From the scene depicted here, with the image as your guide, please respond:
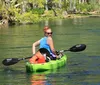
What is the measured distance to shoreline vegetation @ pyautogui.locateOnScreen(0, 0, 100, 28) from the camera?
173 ft

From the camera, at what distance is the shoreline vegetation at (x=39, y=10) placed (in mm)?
52812

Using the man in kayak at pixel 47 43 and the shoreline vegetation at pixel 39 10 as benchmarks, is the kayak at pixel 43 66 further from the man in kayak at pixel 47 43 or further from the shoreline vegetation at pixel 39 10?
the shoreline vegetation at pixel 39 10

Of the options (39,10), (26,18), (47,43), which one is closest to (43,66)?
(47,43)

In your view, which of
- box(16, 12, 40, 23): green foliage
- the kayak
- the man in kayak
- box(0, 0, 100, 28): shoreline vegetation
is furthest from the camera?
box(16, 12, 40, 23): green foliage

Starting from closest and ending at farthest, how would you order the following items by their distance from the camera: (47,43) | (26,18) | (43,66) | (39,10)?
(43,66) → (47,43) → (26,18) → (39,10)

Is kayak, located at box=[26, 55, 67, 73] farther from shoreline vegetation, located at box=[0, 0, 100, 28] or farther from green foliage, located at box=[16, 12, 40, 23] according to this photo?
green foliage, located at box=[16, 12, 40, 23]

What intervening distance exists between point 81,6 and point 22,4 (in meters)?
38.0

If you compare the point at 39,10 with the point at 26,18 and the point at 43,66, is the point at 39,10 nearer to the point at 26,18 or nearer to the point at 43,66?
the point at 26,18

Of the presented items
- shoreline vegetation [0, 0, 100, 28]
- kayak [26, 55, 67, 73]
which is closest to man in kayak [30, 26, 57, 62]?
kayak [26, 55, 67, 73]

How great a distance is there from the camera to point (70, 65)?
18844 millimetres

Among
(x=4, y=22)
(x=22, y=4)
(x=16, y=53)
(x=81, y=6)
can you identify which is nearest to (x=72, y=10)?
(x=81, y=6)

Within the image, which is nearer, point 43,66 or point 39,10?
point 43,66

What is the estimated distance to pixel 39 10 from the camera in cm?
7456

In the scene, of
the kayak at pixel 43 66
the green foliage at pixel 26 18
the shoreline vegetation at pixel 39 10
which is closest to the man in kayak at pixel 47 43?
the kayak at pixel 43 66
